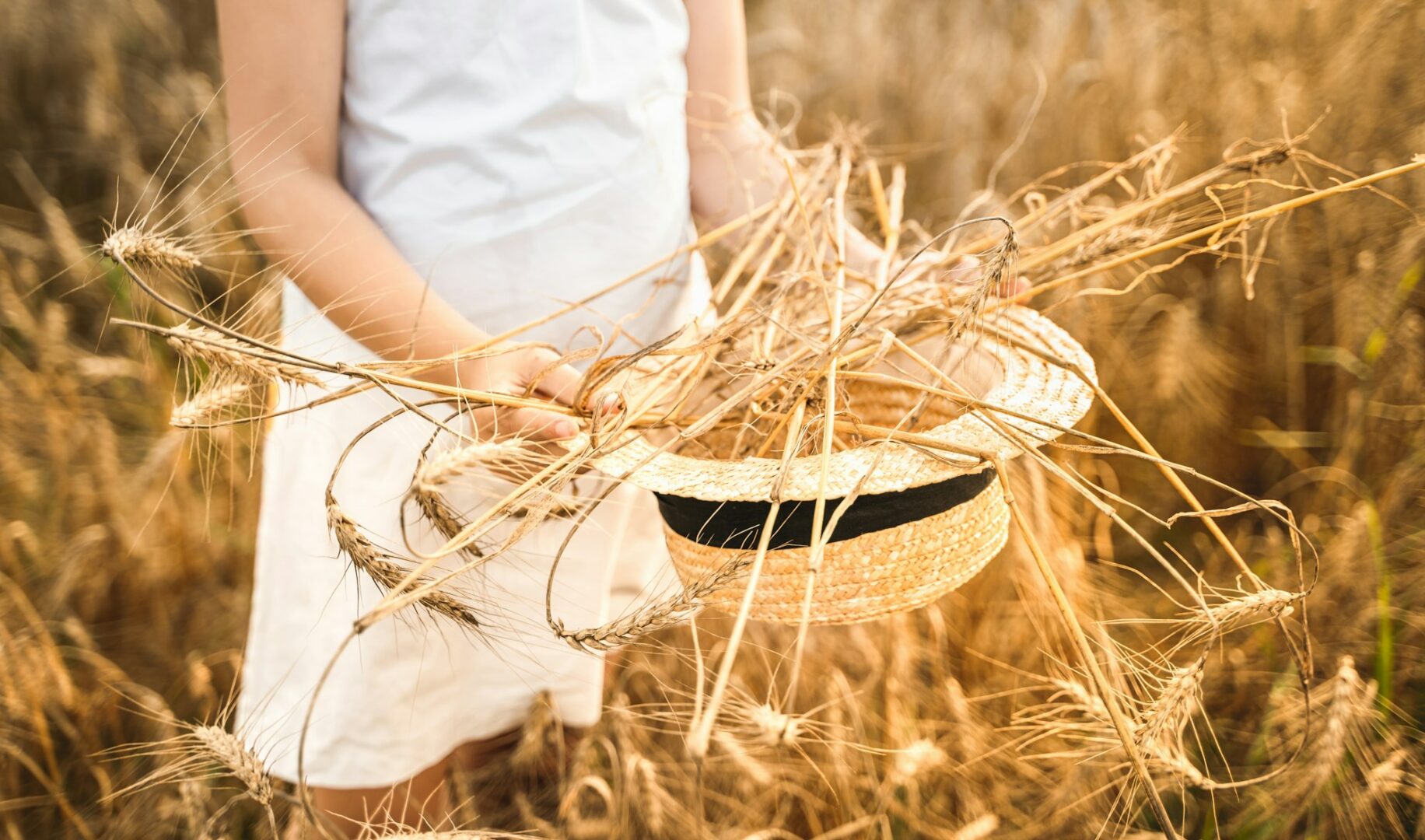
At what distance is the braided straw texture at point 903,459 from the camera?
477 mm

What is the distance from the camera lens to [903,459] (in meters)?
0.51

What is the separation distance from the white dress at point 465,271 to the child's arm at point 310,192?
0.03 metres

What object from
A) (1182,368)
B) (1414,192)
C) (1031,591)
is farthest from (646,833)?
(1414,192)

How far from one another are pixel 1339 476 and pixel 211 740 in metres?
1.22

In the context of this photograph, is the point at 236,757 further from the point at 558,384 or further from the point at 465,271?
the point at 465,271

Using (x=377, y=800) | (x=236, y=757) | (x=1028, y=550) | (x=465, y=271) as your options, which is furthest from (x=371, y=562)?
(x=1028, y=550)

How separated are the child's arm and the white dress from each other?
27 mm

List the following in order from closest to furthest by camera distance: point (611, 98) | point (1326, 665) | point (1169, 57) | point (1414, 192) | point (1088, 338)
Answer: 1. point (611, 98)
2. point (1326, 665)
3. point (1414, 192)
4. point (1088, 338)
5. point (1169, 57)

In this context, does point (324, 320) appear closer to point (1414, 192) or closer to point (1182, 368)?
point (1182, 368)

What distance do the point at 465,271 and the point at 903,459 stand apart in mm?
400

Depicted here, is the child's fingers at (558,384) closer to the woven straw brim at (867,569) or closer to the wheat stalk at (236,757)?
the woven straw brim at (867,569)

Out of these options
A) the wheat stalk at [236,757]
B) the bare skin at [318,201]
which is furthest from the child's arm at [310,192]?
the wheat stalk at [236,757]

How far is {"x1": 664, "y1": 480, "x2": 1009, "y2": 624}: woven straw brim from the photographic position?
20.3 inches

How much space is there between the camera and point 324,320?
2.45 ft
